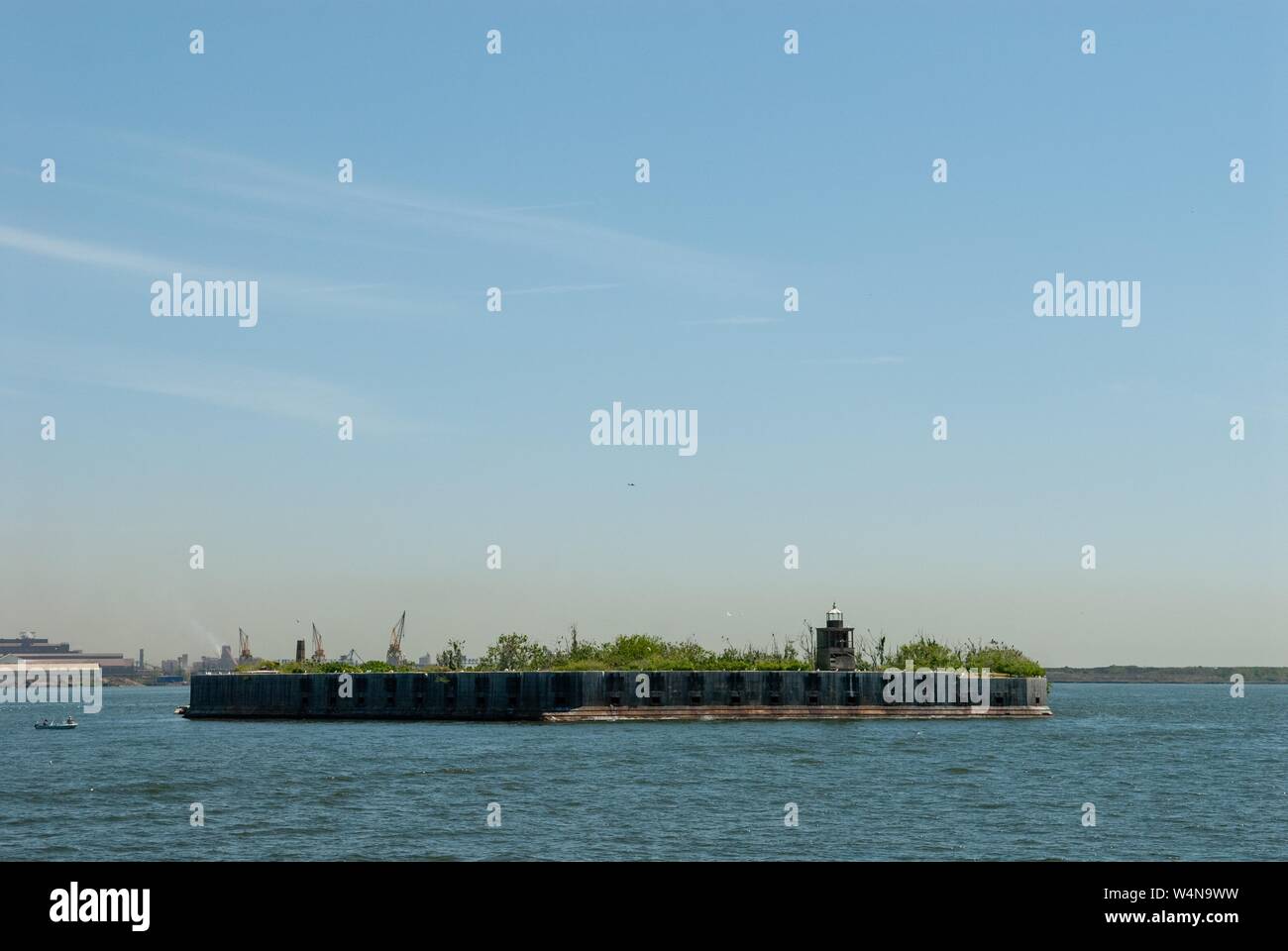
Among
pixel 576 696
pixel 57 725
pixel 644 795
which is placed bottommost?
pixel 57 725

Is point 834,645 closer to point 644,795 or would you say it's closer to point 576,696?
point 576,696

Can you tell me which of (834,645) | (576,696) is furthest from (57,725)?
(834,645)

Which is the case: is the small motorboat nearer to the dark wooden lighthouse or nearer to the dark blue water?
the dark blue water

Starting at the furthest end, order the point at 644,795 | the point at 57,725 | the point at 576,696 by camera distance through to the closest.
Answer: the point at 57,725
the point at 576,696
the point at 644,795

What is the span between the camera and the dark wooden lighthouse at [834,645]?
161 m

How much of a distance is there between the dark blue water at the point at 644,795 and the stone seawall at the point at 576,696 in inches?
893

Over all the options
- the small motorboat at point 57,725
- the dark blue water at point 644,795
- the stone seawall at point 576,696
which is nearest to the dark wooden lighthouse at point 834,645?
the stone seawall at point 576,696

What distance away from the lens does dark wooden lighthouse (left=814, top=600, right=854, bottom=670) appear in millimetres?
161125

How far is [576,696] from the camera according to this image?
152m

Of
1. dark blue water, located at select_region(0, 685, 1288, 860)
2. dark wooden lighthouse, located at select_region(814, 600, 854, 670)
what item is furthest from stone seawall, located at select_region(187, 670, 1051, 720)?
dark blue water, located at select_region(0, 685, 1288, 860)

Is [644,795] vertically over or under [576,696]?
over

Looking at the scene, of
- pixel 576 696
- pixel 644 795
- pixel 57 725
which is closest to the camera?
pixel 644 795

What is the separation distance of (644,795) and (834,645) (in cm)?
Answer: 9380
